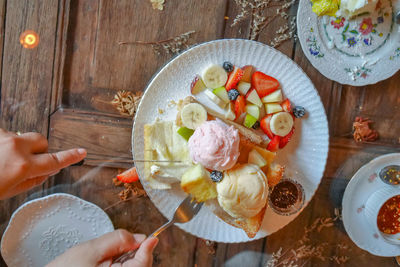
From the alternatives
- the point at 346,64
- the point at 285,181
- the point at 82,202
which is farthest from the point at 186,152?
the point at 346,64

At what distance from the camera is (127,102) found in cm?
146

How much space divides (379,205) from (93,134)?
1.27m

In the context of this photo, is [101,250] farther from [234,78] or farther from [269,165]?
[234,78]

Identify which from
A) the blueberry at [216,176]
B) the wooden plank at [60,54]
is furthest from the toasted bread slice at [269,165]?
the wooden plank at [60,54]

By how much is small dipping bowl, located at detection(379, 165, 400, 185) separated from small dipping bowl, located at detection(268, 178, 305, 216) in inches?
15.0

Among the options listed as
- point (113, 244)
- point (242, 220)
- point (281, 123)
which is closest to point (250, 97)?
point (281, 123)

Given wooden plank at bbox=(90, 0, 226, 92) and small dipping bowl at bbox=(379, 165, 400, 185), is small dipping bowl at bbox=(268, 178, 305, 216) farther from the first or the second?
wooden plank at bbox=(90, 0, 226, 92)

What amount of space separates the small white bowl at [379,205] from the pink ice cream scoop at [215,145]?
0.65 metres

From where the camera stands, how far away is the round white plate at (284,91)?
134 centimetres

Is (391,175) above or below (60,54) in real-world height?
below

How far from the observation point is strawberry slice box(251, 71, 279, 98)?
52.8 inches

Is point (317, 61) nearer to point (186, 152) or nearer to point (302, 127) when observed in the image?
point (302, 127)

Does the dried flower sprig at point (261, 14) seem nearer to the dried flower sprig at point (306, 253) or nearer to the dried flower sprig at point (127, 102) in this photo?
the dried flower sprig at point (127, 102)

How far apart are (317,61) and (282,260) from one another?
91 cm
